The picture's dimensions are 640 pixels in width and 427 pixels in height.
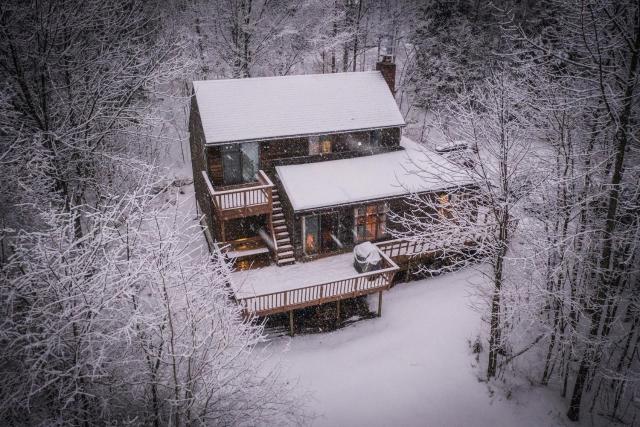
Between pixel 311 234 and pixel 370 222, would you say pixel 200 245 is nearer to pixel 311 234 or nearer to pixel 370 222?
pixel 311 234

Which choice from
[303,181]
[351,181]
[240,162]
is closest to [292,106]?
[240,162]

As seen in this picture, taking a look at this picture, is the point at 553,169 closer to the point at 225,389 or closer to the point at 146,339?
the point at 225,389

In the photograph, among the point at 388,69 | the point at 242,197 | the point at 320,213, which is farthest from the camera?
the point at 388,69

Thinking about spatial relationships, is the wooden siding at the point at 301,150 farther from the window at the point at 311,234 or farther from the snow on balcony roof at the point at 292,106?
the window at the point at 311,234

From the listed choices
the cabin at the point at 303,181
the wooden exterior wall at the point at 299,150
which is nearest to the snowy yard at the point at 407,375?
the cabin at the point at 303,181

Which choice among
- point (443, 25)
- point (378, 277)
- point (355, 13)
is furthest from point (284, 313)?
point (355, 13)

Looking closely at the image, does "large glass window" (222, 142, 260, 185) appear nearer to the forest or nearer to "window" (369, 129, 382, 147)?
the forest

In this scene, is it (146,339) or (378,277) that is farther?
(378,277)
